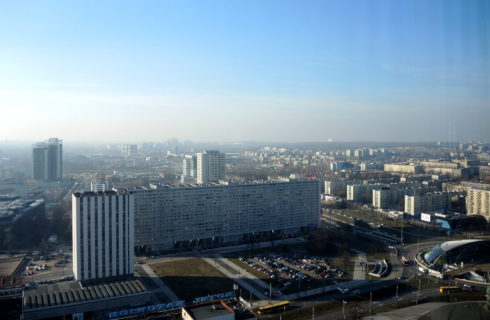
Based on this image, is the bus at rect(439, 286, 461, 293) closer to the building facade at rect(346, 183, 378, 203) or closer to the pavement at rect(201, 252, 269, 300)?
the pavement at rect(201, 252, 269, 300)

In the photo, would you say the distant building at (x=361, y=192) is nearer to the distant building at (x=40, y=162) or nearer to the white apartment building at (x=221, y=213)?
the white apartment building at (x=221, y=213)

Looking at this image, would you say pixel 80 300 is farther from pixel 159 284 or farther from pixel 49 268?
pixel 49 268

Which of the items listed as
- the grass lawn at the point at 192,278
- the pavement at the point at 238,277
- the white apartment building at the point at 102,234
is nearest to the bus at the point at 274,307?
the pavement at the point at 238,277

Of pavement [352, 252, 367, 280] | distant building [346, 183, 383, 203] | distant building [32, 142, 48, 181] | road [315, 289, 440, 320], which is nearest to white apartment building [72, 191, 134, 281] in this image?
road [315, 289, 440, 320]

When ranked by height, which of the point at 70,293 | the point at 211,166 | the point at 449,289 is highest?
the point at 211,166

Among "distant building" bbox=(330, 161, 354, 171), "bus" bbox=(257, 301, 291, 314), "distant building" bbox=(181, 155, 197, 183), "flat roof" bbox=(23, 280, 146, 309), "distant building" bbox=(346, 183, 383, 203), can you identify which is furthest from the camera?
"distant building" bbox=(330, 161, 354, 171)

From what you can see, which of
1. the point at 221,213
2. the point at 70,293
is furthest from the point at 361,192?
the point at 70,293
